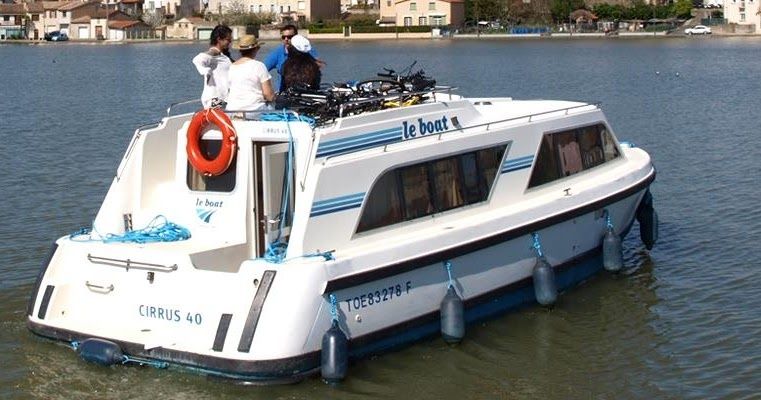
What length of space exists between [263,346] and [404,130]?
114 inches

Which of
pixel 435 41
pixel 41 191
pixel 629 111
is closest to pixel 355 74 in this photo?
pixel 629 111

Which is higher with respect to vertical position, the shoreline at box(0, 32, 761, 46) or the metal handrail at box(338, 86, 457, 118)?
the metal handrail at box(338, 86, 457, 118)

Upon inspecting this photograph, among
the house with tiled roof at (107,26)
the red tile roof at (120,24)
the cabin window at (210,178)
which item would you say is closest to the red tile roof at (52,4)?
the house with tiled roof at (107,26)

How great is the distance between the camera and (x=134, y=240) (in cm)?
1168

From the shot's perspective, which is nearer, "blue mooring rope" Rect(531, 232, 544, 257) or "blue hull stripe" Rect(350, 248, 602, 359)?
"blue hull stripe" Rect(350, 248, 602, 359)

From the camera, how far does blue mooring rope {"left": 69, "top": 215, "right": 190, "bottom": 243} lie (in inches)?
460

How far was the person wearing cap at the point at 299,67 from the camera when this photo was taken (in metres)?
13.0

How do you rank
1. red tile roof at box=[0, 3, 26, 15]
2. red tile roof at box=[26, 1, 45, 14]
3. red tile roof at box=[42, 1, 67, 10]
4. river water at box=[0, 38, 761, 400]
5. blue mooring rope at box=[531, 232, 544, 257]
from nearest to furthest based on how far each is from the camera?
1. river water at box=[0, 38, 761, 400]
2. blue mooring rope at box=[531, 232, 544, 257]
3. red tile roof at box=[42, 1, 67, 10]
4. red tile roof at box=[26, 1, 45, 14]
5. red tile roof at box=[0, 3, 26, 15]

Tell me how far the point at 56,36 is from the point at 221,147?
139800 millimetres

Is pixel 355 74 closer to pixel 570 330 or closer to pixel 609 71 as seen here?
pixel 609 71

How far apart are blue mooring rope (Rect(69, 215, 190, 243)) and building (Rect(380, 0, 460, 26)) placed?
12481cm

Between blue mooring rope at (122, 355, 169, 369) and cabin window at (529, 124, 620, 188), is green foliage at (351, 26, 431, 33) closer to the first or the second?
cabin window at (529, 124, 620, 188)

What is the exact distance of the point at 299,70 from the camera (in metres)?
13.0

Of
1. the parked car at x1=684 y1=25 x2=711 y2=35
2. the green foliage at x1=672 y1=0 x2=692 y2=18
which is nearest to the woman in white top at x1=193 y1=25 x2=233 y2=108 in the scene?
the parked car at x1=684 y1=25 x2=711 y2=35
